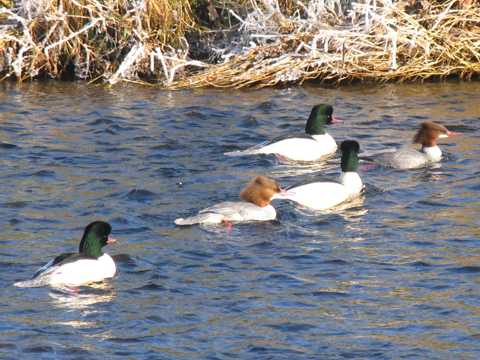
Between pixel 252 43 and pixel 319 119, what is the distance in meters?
2.22

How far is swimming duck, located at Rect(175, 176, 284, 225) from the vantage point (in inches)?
454

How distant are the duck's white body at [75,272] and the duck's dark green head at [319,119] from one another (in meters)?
5.38

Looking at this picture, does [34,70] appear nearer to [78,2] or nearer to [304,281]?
[78,2]

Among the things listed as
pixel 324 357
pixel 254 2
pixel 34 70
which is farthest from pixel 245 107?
pixel 324 357

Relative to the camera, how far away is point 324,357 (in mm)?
8406

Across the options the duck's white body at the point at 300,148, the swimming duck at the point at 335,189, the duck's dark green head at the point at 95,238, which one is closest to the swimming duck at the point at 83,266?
the duck's dark green head at the point at 95,238

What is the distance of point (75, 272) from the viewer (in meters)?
9.96

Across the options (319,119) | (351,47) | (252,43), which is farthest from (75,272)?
(351,47)

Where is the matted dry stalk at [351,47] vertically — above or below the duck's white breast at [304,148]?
above

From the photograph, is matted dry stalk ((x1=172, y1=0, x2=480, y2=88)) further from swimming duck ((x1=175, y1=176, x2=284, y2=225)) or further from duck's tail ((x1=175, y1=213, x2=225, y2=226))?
duck's tail ((x1=175, y1=213, x2=225, y2=226))

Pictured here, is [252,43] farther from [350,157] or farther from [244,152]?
[350,157]

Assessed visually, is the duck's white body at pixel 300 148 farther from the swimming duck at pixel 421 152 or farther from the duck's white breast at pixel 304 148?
the swimming duck at pixel 421 152

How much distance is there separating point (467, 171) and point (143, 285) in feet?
16.2

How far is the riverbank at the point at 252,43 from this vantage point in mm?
16922
